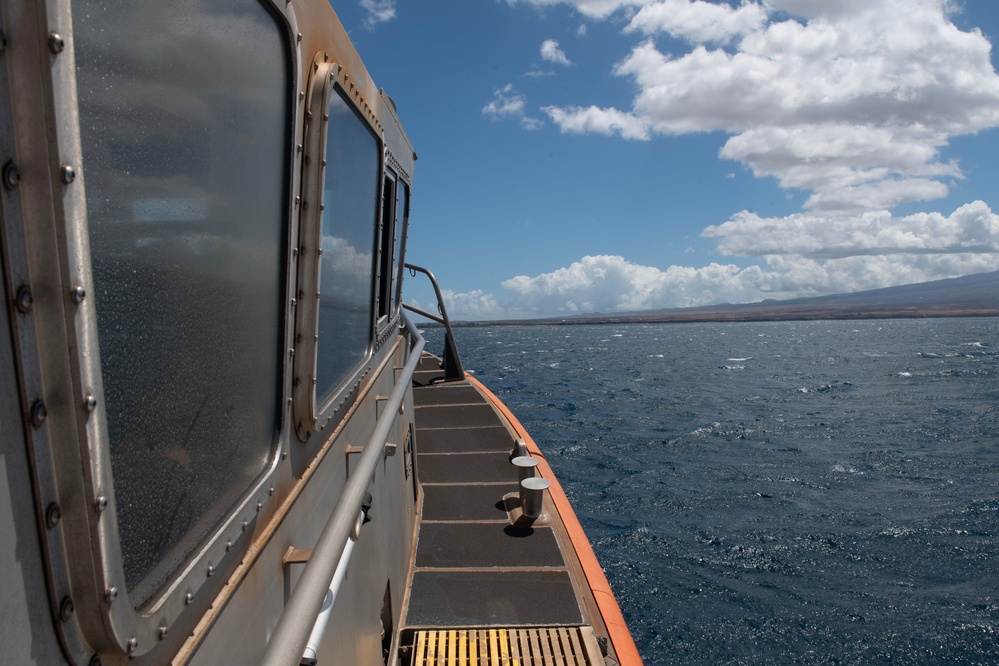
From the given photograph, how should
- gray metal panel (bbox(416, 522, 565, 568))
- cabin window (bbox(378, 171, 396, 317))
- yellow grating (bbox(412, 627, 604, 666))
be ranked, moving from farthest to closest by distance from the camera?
gray metal panel (bbox(416, 522, 565, 568)), cabin window (bbox(378, 171, 396, 317)), yellow grating (bbox(412, 627, 604, 666))

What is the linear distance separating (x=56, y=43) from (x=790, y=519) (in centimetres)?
1614

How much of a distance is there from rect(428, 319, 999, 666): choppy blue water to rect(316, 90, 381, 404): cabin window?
7.94 metres

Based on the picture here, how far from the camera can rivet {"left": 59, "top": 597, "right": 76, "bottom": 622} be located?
1.01 meters

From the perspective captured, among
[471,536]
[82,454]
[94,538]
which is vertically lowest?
[471,536]

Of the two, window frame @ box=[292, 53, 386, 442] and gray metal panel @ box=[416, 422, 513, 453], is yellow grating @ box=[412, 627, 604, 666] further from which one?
gray metal panel @ box=[416, 422, 513, 453]

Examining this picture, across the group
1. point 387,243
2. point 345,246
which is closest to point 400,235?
point 387,243

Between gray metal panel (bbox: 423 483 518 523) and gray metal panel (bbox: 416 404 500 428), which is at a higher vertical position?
gray metal panel (bbox: 416 404 500 428)

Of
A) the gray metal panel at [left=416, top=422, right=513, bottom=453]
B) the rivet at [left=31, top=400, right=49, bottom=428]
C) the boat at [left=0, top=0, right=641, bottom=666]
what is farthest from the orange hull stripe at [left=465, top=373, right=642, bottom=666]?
the rivet at [left=31, top=400, right=49, bottom=428]

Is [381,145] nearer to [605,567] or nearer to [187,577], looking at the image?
[187,577]

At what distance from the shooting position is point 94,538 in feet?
3.36

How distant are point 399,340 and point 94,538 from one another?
17.3 feet

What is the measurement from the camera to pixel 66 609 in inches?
40.0

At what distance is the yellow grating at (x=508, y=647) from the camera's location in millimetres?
4625

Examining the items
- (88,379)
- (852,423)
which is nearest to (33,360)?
(88,379)
